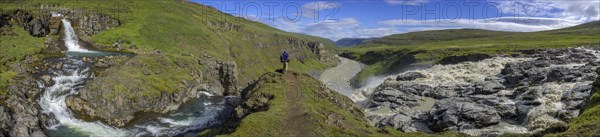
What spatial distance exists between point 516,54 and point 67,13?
125m

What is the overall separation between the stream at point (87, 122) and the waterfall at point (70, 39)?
11.1m

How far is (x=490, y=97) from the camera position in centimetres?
6931

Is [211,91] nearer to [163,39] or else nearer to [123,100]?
[123,100]

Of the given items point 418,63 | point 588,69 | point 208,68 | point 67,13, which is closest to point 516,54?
point 418,63

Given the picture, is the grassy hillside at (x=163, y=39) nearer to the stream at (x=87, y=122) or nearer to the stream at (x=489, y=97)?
the stream at (x=87, y=122)

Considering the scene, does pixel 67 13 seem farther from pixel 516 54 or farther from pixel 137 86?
pixel 516 54

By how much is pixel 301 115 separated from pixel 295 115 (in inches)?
24.4

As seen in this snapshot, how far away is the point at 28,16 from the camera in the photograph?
321ft

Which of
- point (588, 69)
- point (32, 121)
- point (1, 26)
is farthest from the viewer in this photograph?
point (1, 26)

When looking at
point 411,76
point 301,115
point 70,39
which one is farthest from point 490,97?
point 70,39

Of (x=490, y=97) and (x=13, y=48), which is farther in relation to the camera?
(x=13, y=48)

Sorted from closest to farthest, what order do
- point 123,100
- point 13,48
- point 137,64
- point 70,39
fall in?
1. point 123,100
2. point 13,48
3. point 137,64
4. point 70,39

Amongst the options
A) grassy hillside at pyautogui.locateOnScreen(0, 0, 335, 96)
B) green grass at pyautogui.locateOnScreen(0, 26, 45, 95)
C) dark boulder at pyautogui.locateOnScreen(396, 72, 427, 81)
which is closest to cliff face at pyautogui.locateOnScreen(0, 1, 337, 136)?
grassy hillside at pyautogui.locateOnScreen(0, 0, 335, 96)

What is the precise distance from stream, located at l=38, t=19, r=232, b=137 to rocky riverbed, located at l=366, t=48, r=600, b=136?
28709mm
